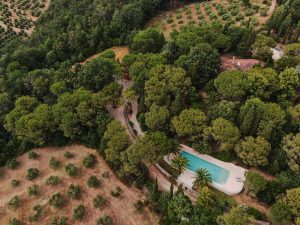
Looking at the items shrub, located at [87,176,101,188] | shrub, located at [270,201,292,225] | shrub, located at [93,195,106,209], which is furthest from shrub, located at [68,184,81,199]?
shrub, located at [270,201,292,225]

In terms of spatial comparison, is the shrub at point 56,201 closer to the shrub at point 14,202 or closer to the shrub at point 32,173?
the shrub at point 14,202

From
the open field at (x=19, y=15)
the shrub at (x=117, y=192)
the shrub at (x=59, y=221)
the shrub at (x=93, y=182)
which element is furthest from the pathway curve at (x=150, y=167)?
the open field at (x=19, y=15)

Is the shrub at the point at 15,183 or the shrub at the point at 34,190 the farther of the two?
the shrub at the point at 15,183

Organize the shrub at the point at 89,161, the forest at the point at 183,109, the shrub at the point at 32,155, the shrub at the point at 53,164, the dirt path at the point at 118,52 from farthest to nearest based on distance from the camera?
1. the dirt path at the point at 118,52
2. the shrub at the point at 32,155
3. the shrub at the point at 53,164
4. the shrub at the point at 89,161
5. the forest at the point at 183,109

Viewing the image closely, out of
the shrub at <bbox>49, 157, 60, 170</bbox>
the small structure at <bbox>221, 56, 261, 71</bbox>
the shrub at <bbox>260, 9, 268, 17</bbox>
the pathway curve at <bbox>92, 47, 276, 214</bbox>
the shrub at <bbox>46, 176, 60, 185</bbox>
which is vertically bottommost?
the shrub at <bbox>46, 176, 60, 185</bbox>

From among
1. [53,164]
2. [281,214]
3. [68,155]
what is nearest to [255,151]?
[281,214]

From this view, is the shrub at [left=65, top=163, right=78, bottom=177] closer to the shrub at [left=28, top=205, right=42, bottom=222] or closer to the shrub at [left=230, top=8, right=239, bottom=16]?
the shrub at [left=28, top=205, right=42, bottom=222]
